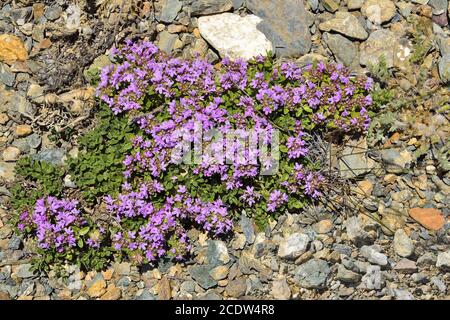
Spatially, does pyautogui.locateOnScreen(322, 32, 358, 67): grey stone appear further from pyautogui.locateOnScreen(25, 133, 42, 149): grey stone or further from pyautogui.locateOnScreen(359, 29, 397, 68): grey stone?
pyautogui.locateOnScreen(25, 133, 42, 149): grey stone

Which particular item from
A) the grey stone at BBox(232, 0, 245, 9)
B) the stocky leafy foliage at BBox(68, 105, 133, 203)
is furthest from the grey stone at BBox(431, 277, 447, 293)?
the grey stone at BBox(232, 0, 245, 9)

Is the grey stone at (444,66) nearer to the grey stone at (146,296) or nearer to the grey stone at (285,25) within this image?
the grey stone at (285,25)

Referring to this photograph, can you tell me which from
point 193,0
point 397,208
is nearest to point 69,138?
point 193,0

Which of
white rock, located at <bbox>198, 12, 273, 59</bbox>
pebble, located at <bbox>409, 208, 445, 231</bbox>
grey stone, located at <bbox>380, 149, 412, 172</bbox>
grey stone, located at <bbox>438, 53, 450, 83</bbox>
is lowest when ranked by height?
pebble, located at <bbox>409, 208, 445, 231</bbox>

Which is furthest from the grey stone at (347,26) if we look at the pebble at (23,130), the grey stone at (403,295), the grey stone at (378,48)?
the pebble at (23,130)

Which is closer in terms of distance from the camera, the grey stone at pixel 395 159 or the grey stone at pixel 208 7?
the grey stone at pixel 395 159
